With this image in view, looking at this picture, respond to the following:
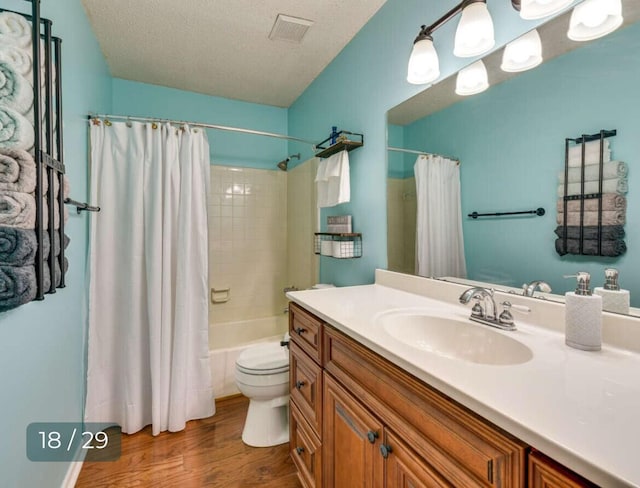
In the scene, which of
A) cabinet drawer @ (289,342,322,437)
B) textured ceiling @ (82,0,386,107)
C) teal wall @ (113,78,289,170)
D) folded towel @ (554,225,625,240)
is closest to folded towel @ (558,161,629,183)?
folded towel @ (554,225,625,240)

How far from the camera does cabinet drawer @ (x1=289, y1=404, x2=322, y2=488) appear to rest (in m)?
1.17

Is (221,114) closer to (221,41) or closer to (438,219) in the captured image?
(221,41)

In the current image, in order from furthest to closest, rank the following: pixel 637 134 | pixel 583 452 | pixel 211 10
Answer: pixel 211 10 → pixel 637 134 → pixel 583 452

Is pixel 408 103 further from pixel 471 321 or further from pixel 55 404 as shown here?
pixel 55 404

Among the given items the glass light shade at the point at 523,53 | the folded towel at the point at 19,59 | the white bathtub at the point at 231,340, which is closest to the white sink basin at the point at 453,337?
the glass light shade at the point at 523,53

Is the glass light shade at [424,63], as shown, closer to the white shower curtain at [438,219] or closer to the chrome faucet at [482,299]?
the white shower curtain at [438,219]

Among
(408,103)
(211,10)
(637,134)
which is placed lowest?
(637,134)

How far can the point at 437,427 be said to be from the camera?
0.65 meters

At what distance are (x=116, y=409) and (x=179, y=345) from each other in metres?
0.52

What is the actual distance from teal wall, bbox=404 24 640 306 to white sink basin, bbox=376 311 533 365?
25 centimetres

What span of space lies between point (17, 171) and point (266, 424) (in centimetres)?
163

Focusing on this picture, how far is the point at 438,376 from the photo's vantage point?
62 cm

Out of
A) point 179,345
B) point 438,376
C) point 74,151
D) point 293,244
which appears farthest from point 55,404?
point 293,244

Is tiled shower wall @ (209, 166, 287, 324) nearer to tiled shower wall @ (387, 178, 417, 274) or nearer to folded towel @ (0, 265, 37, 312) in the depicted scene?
→ tiled shower wall @ (387, 178, 417, 274)
